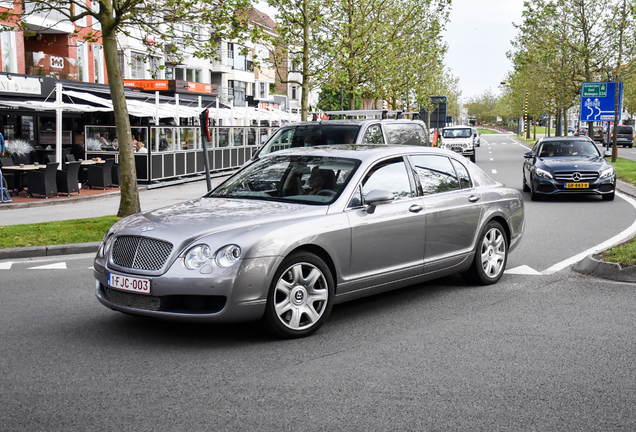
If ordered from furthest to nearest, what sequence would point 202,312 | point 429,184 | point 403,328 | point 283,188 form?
point 429,184 < point 283,188 < point 403,328 < point 202,312

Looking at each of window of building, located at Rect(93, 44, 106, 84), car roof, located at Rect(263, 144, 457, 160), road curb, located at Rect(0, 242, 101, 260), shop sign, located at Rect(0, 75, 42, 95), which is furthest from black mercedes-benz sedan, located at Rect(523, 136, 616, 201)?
window of building, located at Rect(93, 44, 106, 84)

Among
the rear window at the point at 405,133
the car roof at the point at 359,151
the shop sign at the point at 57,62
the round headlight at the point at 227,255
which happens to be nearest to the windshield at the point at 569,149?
the rear window at the point at 405,133

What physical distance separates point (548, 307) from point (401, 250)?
1.44 meters

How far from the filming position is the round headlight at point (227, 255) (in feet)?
17.0

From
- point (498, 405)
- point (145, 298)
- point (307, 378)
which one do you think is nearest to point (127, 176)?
point (145, 298)

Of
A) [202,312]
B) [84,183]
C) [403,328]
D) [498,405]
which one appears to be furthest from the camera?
[84,183]

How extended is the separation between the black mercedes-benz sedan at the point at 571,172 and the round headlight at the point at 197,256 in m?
12.9

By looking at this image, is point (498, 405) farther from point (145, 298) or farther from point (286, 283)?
point (145, 298)

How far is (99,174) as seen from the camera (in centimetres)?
2147

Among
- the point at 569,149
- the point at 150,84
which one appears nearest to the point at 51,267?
the point at 569,149

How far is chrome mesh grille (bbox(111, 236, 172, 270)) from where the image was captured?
17.4 ft

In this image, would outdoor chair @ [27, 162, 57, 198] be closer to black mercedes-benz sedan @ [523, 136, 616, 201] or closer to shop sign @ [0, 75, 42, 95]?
shop sign @ [0, 75, 42, 95]

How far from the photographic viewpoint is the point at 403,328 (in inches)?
233

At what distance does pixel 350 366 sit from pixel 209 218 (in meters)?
1.60
